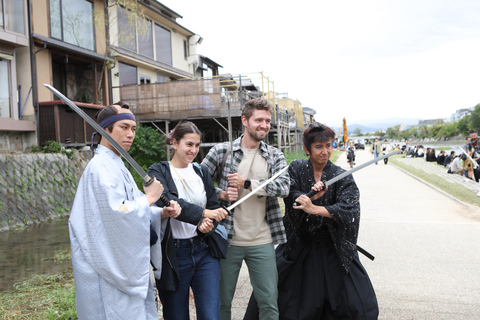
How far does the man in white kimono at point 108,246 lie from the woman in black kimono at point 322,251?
1.33 metres

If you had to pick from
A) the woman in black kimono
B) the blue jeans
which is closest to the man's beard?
the woman in black kimono

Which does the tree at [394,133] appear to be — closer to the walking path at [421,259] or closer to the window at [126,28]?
the window at [126,28]

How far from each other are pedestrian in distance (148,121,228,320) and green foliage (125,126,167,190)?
13884 mm

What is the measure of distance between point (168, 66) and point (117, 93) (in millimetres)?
4912

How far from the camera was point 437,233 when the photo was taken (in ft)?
25.3

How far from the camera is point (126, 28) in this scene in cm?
1900

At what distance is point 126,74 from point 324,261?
1825 cm

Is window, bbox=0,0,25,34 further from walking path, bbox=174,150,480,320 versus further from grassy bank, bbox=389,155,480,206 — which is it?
grassy bank, bbox=389,155,480,206

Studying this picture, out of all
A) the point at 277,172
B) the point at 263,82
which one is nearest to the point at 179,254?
the point at 277,172

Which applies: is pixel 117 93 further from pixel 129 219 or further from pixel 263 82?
pixel 129 219

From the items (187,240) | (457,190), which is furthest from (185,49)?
(187,240)

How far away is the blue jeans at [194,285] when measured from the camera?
2784 millimetres

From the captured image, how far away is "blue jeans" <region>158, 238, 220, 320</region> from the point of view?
9.13 ft

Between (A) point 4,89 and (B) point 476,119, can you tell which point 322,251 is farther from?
(B) point 476,119
